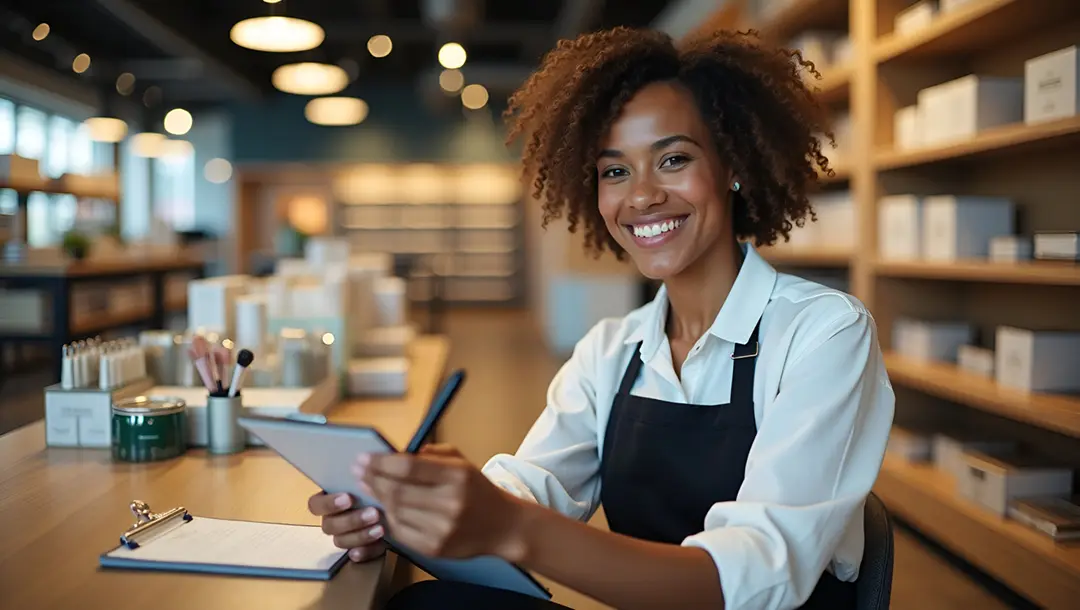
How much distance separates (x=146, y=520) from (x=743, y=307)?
1041mm

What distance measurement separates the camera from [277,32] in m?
5.67

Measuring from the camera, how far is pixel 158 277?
9.45 meters

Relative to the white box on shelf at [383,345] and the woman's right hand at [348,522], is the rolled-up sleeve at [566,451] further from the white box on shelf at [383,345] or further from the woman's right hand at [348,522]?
the white box on shelf at [383,345]

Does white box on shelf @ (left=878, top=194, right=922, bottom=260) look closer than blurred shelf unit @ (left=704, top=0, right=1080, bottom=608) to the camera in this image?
No

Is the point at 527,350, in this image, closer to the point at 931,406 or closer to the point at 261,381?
the point at 931,406

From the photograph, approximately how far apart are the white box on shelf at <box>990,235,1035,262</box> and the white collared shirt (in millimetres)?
2164

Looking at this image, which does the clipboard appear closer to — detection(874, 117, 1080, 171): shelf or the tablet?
the tablet

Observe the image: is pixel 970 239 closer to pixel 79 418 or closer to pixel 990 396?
pixel 990 396

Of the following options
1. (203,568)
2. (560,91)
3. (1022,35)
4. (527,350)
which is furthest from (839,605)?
(527,350)

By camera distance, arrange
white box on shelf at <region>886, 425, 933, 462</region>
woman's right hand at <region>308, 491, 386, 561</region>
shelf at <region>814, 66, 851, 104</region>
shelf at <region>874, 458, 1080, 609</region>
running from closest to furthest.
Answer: woman's right hand at <region>308, 491, 386, 561</region>
shelf at <region>874, 458, 1080, 609</region>
white box on shelf at <region>886, 425, 933, 462</region>
shelf at <region>814, 66, 851, 104</region>

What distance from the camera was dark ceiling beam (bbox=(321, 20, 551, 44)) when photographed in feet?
36.6

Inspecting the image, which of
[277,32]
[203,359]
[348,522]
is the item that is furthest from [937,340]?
[277,32]

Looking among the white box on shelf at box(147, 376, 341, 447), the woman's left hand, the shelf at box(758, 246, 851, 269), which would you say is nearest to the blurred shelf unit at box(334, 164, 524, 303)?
the shelf at box(758, 246, 851, 269)

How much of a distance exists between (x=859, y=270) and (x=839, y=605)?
3.18 m
